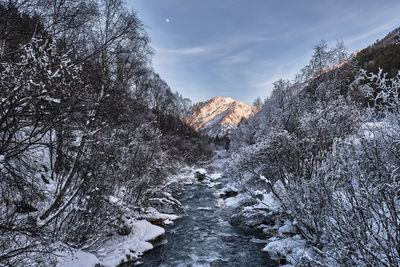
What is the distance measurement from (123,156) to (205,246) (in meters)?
6.40

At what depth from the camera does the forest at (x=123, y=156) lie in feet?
11.2

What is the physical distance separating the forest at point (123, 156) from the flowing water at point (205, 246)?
1.85 ft

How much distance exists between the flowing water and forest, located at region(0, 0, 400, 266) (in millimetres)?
565

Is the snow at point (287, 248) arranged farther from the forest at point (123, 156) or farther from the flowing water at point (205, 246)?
the flowing water at point (205, 246)

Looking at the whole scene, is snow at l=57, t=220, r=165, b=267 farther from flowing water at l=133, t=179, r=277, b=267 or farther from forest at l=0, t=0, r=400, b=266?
flowing water at l=133, t=179, r=277, b=267

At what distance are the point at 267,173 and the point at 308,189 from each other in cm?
649

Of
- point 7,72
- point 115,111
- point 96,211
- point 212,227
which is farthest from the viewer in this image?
point 212,227

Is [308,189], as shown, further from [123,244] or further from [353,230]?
[123,244]

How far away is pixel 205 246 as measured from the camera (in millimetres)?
10133

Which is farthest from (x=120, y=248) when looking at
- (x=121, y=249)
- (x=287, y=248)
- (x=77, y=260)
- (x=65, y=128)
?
(x=287, y=248)

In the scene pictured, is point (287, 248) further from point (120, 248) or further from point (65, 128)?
point (65, 128)

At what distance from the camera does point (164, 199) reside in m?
14.8

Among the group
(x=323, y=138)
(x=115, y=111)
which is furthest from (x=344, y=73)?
(x=115, y=111)

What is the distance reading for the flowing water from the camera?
855 cm
